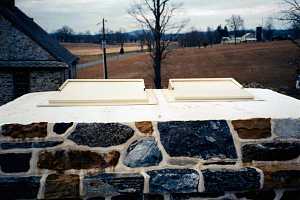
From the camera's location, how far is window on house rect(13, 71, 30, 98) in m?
23.9

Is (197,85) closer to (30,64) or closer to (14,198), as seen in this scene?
(14,198)

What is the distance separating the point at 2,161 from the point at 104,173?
2.06 feet

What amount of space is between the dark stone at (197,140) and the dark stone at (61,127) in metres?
0.58

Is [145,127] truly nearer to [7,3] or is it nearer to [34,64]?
[34,64]

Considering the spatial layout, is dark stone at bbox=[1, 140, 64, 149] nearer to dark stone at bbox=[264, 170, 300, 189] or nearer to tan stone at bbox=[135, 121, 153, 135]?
tan stone at bbox=[135, 121, 153, 135]

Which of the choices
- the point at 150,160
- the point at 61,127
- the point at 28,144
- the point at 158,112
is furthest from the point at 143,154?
the point at 28,144

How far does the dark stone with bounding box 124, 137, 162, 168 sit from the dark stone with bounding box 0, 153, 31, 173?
611mm

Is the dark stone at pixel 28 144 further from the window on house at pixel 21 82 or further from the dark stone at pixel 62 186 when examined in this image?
the window on house at pixel 21 82

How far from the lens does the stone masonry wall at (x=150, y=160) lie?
7.30ft

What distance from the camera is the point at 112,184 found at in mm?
2227

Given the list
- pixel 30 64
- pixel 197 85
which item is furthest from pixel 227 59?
pixel 197 85

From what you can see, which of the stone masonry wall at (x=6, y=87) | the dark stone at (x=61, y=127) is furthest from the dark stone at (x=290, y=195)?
the stone masonry wall at (x=6, y=87)

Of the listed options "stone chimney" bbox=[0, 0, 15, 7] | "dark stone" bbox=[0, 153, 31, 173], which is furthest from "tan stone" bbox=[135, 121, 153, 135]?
"stone chimney" bbox=[0, 0, 15, 7]

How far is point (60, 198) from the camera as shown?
2238mm
